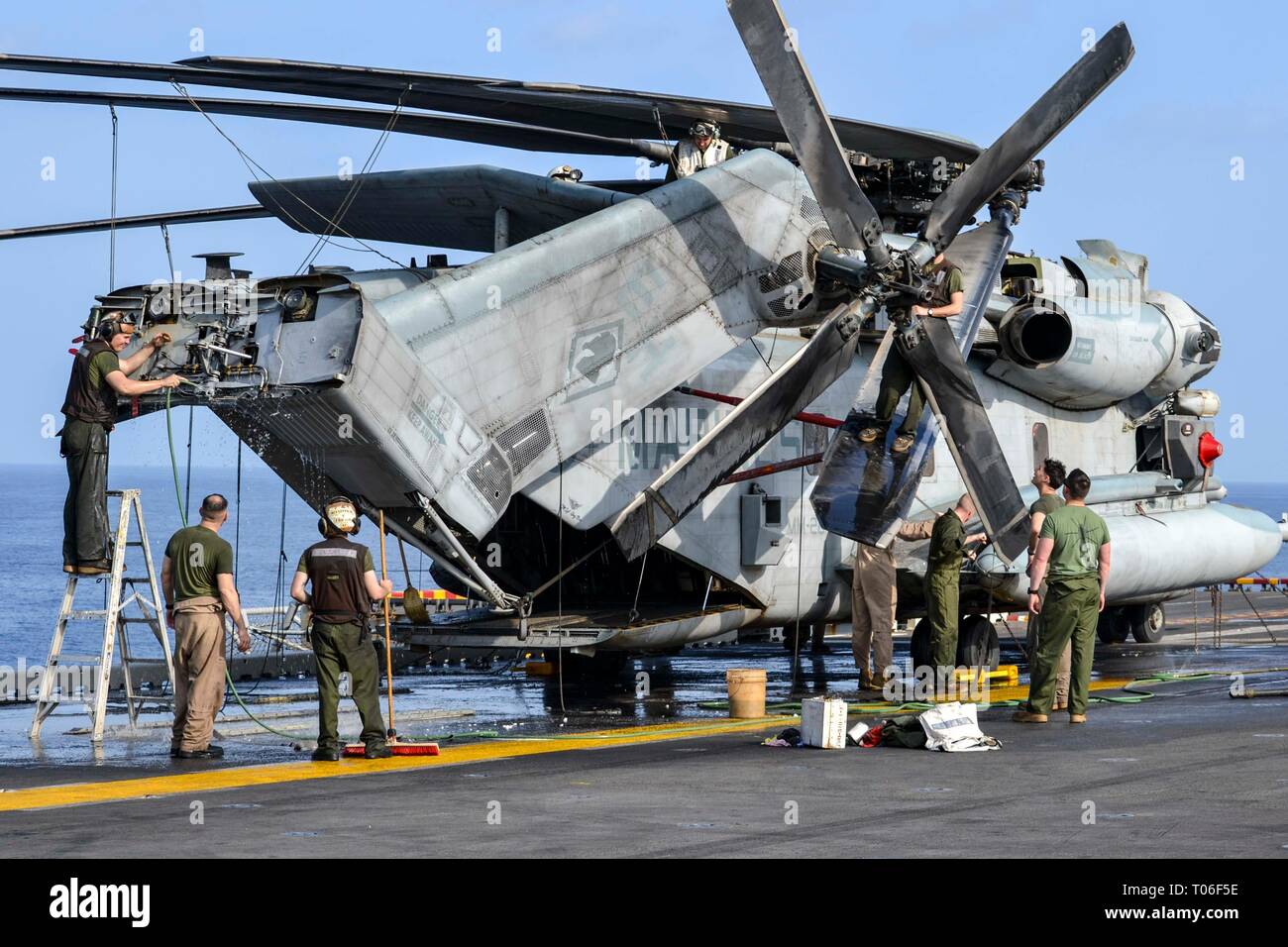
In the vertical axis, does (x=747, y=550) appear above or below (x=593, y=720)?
above

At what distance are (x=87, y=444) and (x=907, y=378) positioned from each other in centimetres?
790

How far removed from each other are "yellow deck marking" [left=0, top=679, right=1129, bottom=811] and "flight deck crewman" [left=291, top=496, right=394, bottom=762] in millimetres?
268

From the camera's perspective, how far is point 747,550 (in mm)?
19281

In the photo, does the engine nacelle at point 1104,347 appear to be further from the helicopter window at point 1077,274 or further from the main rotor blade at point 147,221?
the main rotor blade at point 147,221

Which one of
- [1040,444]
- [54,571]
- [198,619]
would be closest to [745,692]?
[198,619]

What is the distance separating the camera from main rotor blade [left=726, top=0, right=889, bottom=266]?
1658 cm

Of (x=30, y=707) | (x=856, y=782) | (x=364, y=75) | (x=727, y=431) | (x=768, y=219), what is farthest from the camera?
(x=30, y=707)

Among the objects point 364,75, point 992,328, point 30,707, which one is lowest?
point 30,707

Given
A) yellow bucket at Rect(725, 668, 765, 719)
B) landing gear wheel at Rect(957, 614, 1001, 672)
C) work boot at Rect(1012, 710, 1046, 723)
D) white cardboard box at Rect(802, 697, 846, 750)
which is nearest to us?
white cardboard box at Rect(802, 697, 846, 750)

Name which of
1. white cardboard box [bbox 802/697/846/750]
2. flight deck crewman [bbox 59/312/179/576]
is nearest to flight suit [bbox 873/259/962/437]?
white cardboard box [bbox 802/697/846/750]

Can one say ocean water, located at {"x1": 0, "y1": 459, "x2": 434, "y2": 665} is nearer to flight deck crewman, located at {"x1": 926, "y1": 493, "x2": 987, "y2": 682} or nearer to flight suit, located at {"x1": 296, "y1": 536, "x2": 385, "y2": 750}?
flight suit, located at {"x1": 296, "y1": 536, "x2": 385, "y2": 750}
